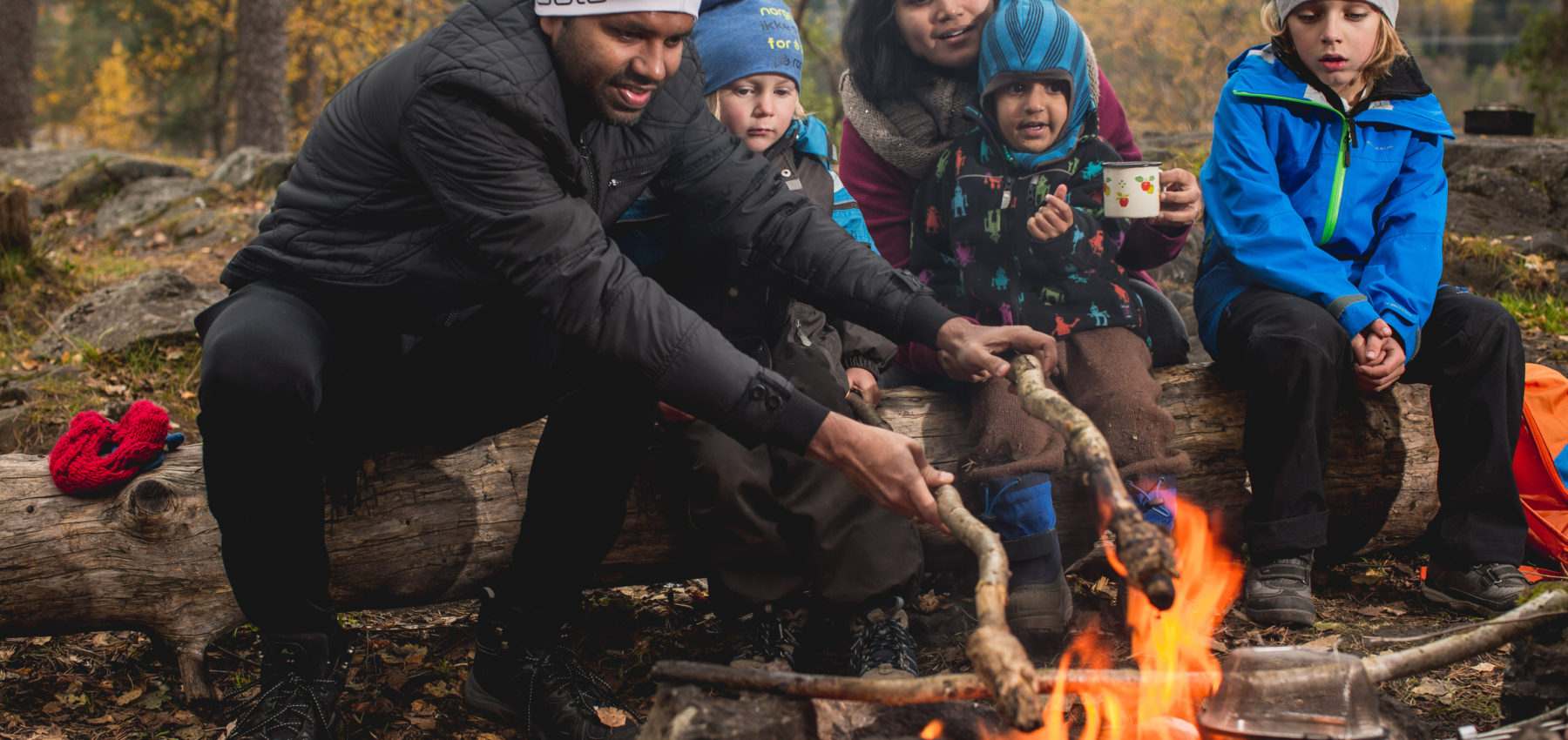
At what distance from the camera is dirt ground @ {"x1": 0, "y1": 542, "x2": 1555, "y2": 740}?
9.18 feet

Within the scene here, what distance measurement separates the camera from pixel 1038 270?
336 centimetres

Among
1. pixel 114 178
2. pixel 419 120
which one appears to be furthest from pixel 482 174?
pixel 114 178

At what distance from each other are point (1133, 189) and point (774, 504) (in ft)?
4.72

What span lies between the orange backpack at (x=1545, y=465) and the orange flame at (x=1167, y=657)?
95 cm

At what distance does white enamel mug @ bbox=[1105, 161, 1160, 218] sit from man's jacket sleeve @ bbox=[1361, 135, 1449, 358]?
0.79 m

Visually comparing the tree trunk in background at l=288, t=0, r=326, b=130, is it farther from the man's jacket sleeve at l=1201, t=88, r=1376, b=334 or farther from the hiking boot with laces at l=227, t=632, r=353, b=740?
the man's jacket sleeve at l=1201, t=88, r=1376, b=334

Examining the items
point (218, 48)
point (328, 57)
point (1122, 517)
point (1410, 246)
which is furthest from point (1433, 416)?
point (218, 48)

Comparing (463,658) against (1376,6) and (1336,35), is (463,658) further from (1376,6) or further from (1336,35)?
(1376,6)

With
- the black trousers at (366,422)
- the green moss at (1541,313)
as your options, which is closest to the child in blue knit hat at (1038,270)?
the black trousers at (366,422)

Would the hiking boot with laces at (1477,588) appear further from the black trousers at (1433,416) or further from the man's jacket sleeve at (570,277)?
the man's jacket sleeve at (570,277)

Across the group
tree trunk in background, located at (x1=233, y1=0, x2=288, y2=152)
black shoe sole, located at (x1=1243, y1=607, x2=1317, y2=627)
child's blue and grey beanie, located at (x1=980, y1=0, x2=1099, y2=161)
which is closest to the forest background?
tree trunk in background, located at (x1=233, y1=0, x2=288, y2=152)

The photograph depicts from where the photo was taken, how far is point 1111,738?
2.16 meters

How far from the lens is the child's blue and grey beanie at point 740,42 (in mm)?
3234

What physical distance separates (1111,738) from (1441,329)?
1.94m
